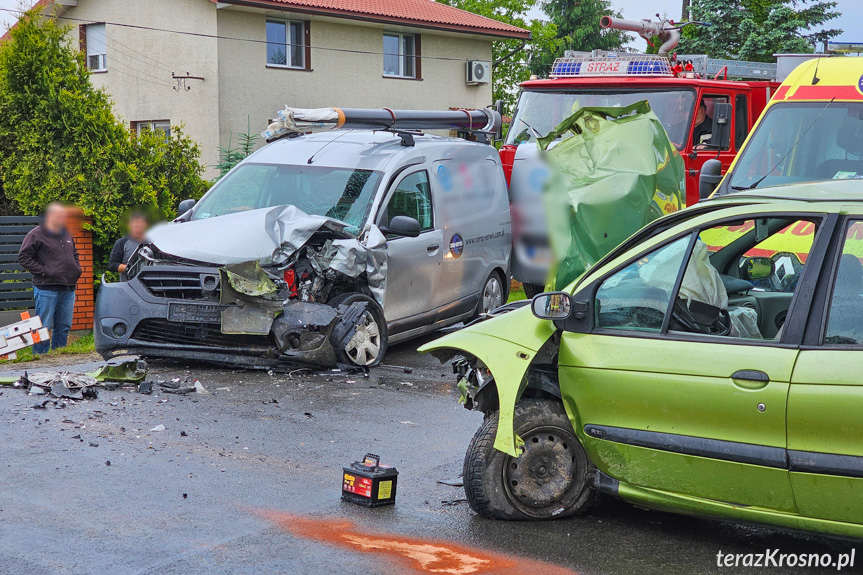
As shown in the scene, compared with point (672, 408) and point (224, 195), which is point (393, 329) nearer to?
point (224, 195)

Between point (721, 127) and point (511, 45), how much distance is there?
32372 mm

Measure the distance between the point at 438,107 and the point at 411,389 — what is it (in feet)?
76.7

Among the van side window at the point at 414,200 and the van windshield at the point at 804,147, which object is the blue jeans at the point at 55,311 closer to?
the van side window at the point at 414,200

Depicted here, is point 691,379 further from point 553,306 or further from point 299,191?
point 299,191

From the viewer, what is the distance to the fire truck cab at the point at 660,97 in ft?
40.6

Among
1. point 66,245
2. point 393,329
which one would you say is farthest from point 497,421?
point 66,245

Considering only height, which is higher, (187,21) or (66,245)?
(187,21)

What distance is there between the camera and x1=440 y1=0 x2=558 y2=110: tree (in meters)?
42.6

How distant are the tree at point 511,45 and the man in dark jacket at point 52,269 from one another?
33.0 meters

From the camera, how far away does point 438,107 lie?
30.9 metres

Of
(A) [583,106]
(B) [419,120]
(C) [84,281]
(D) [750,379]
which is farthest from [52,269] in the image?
(D) [750,379]

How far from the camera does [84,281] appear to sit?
43.7 ft

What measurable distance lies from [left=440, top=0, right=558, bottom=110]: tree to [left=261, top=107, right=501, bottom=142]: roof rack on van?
30749 mm

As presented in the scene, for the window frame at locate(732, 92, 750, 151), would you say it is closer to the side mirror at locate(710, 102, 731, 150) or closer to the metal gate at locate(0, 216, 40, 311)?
the side mirror at locate(710, 102, 731, 150)
